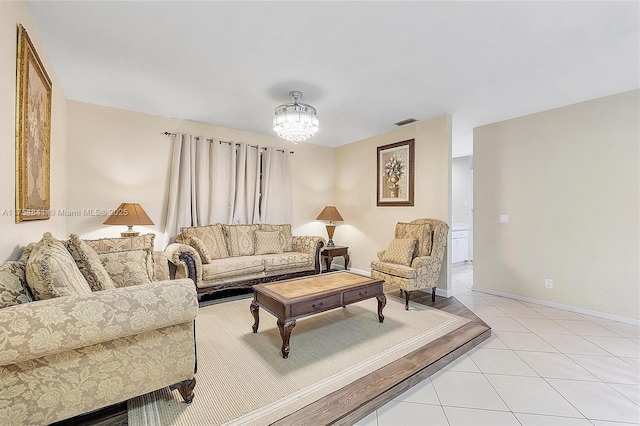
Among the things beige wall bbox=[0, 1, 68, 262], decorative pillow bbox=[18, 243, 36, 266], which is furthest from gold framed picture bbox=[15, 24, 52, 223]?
decorative pillow bbox=[18, 243, 36, 266]

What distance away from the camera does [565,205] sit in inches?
140

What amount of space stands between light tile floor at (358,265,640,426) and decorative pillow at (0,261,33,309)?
2.00m

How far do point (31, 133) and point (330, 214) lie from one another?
13.8 feet

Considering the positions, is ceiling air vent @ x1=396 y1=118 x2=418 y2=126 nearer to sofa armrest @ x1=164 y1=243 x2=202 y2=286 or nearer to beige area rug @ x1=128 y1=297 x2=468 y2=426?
beige area rug @ x1=128 y1=297 x2=468 y2=426

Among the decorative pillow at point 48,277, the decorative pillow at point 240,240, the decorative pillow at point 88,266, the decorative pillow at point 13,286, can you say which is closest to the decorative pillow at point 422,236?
the decorative pillow at point 240,240

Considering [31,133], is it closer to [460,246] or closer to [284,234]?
[284,234]

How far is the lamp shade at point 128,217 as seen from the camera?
350cm

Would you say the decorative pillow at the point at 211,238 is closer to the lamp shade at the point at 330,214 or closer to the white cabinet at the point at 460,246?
the lamp shade at the point at 330,214

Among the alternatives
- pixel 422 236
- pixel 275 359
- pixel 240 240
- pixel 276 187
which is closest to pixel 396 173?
pixel 422 236

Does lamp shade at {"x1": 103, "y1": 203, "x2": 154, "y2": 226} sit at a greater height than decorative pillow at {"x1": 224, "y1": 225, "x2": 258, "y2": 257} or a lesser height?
greater

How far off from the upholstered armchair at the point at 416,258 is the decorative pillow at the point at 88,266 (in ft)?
9.63

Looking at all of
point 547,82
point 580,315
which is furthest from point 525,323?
point 547,82

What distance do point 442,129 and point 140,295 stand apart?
160 inches

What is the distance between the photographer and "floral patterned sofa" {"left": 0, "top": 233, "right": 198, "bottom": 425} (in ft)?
4.13
